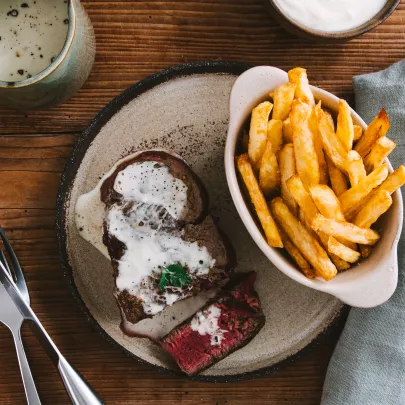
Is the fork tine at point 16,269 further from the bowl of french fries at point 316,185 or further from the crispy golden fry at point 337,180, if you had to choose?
the crispy golden fry at point 337,180

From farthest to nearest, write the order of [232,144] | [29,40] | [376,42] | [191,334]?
[376,42], [191,334], [29,40], [232,144]

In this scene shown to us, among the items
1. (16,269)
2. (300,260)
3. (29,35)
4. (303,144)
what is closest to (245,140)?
(303,144)

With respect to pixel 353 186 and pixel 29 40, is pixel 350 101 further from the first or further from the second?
pixel 29 40

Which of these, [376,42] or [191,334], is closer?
[191,334]

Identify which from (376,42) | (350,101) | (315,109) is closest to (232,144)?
(315,109)

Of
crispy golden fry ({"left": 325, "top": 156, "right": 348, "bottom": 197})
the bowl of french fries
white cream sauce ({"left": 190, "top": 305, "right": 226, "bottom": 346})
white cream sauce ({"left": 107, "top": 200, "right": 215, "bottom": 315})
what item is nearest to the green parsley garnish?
white cream sauce ({"left": 107, "top": 200, "right": 215, "bottom": 315})

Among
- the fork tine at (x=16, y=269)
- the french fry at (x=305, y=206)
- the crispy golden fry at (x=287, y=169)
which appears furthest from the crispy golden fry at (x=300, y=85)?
the fork tine at (x=16, y=269)

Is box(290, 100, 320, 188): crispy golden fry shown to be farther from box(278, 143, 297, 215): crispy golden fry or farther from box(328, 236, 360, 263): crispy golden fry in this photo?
box(328, 236, 360, 263): crispy golden fry
